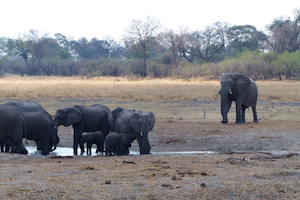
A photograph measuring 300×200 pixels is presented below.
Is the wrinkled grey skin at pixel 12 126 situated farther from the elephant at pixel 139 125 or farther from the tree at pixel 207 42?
the tree at pixel 207 42

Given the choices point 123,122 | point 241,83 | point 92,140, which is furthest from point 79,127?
point 241,83

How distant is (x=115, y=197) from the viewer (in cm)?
820

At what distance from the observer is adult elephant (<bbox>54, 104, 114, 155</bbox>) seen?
1635 cm

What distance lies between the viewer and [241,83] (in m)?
21.7

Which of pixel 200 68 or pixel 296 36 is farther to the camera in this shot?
pixel 296 36

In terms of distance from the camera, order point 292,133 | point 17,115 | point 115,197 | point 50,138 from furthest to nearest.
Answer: point 292,133 → point 50,138 → point 17,115 → point 115,197

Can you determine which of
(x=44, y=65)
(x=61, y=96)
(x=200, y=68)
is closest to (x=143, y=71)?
(x=200, y=68)

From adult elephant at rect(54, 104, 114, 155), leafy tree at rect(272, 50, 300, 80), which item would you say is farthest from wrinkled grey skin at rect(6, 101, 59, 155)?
leafy tree at rect(272, 50, 300, 80)

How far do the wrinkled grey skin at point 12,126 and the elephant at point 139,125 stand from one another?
96.0 inches

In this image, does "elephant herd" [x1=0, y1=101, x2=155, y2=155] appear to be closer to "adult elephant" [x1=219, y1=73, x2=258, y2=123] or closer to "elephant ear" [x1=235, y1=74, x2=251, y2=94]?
"adult elephant" [x1=219, y1=73, x2=258, y2=123]

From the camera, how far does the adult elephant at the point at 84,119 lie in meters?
16.3

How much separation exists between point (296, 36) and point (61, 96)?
4085 centimetres

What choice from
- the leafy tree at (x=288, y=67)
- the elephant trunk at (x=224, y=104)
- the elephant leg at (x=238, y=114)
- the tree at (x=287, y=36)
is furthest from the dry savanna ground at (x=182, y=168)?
the tree at (x=287, y=36)

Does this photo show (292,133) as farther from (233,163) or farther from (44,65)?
(44,65)
